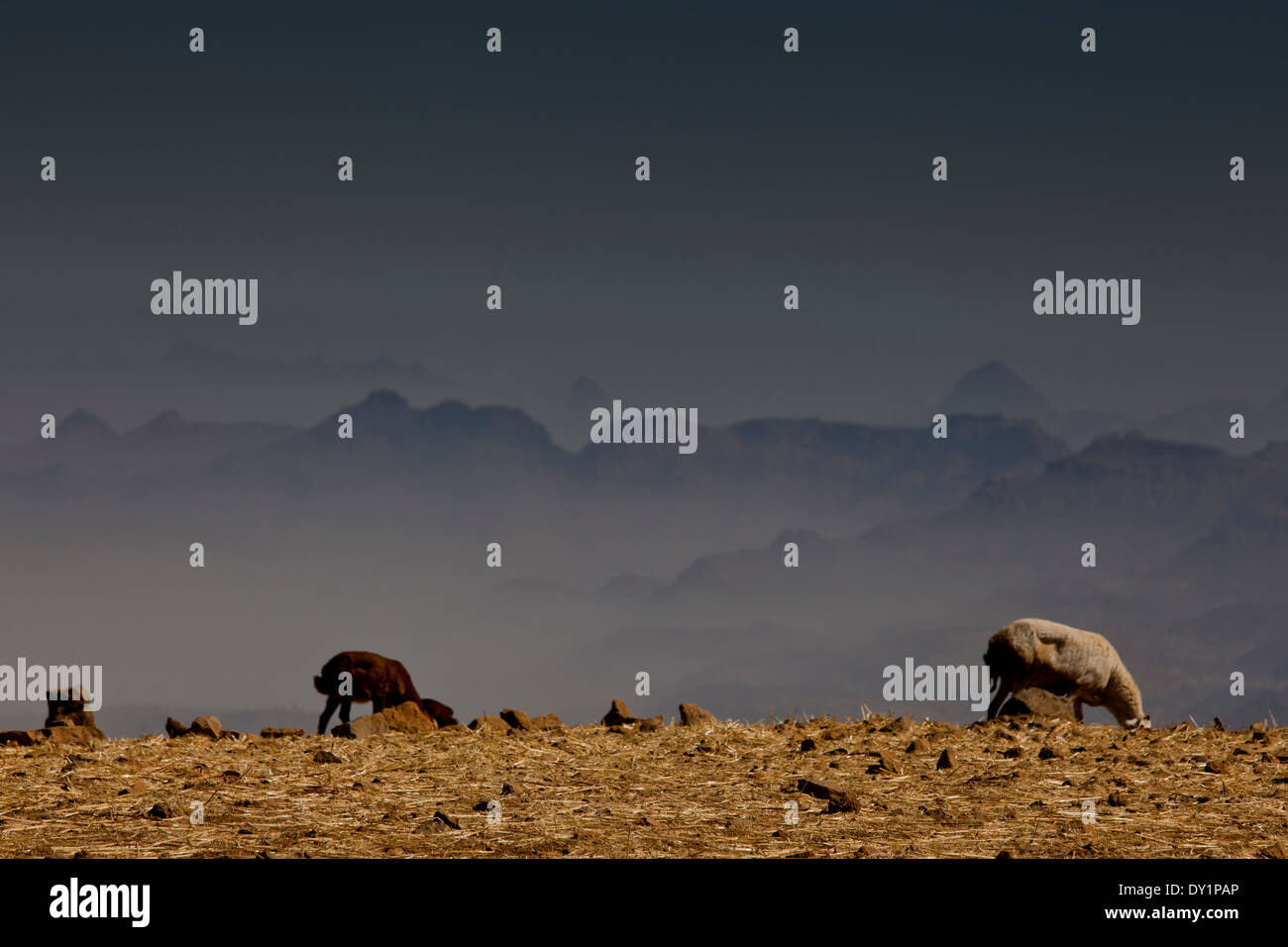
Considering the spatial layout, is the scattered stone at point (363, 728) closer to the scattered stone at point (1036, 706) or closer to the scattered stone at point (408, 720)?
the scattered stone at point (408, 720)

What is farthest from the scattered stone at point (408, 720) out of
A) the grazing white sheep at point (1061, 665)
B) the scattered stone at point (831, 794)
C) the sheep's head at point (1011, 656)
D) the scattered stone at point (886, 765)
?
the sheep's head at point (1011, 656)

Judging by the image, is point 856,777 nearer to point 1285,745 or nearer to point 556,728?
point 556,728

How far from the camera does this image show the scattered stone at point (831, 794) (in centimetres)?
1048

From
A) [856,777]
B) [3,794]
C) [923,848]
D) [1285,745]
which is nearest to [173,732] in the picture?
[3,794]

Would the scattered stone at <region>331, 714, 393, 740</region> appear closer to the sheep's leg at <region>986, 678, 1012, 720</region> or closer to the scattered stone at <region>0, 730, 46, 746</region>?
the scattered stone at <region>0, 730, 46, 746</region>

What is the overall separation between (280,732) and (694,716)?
193 inches

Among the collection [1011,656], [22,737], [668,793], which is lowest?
[668,793]

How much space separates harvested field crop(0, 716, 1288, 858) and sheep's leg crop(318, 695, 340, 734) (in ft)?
13.8

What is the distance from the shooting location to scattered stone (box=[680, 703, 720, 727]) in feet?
50.0

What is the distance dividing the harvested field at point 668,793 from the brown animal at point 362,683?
14.9ft

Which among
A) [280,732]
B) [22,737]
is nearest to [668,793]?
[280,732]

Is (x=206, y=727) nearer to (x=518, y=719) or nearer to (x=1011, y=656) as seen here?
(x=518, y=719)

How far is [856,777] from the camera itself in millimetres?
12078

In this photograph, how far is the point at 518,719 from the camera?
604 inches
